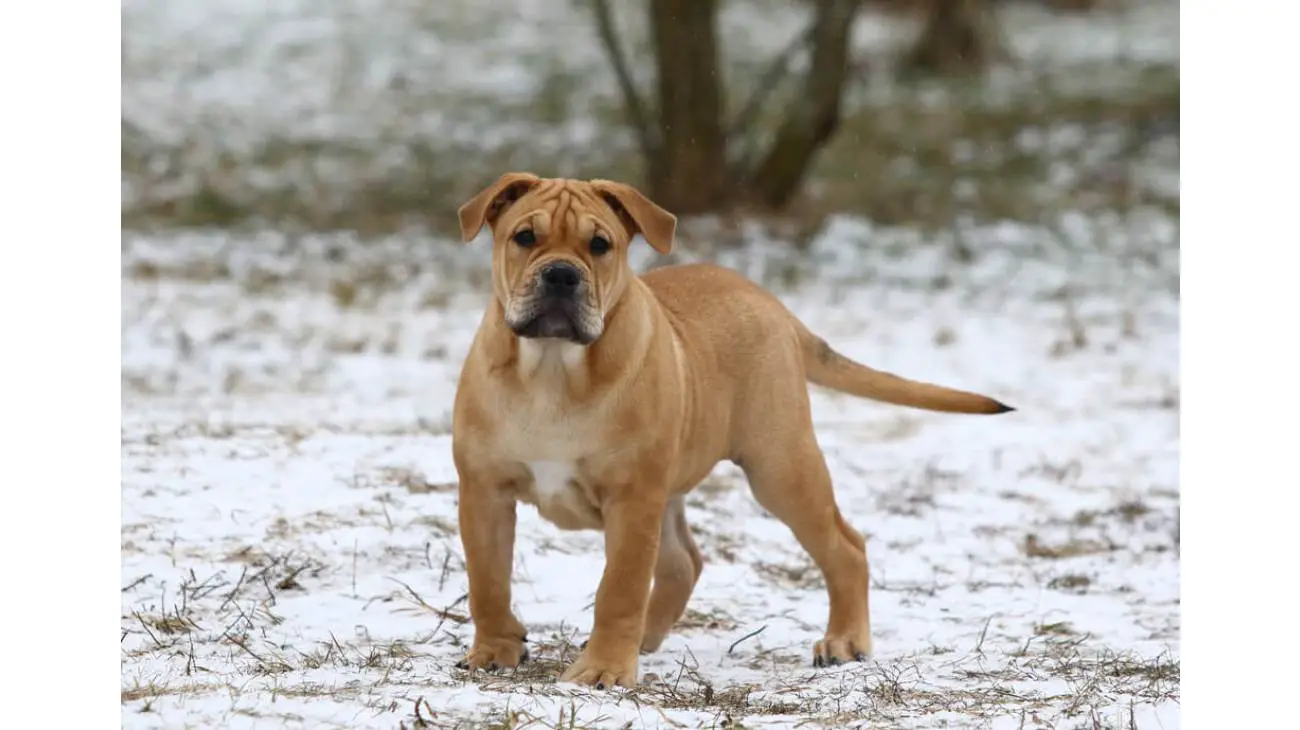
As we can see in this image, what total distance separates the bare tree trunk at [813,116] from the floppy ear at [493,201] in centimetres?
928

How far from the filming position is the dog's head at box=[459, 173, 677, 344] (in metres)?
4.76

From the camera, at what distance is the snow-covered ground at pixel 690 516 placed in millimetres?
4836

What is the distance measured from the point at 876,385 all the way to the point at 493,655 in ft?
5.74

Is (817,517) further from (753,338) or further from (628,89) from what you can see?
(628,89)

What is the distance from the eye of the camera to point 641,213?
16.7 ft

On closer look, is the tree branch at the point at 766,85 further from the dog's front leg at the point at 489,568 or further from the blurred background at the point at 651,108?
the dog's front leg at the point at 489,568

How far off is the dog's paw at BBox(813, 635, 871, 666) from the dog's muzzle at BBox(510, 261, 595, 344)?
1.63 m

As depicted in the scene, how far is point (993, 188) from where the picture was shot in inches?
608

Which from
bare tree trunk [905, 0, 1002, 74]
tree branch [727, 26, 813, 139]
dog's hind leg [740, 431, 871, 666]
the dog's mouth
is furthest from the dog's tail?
bare tree trunk [905, 0, 1002, 74]
